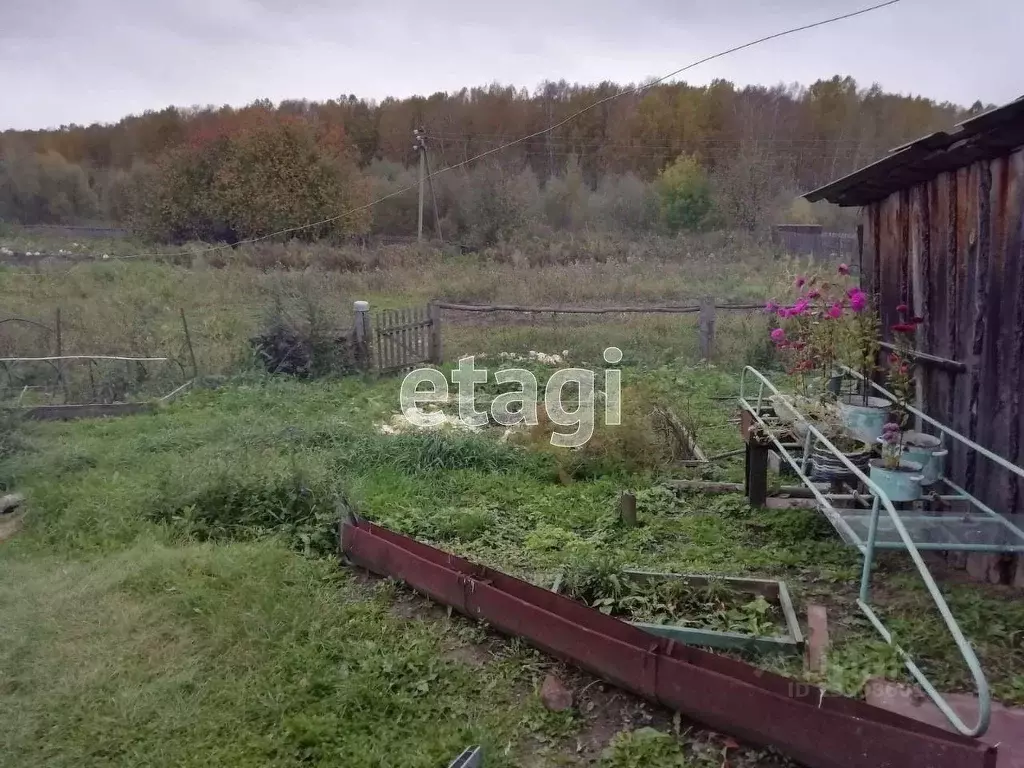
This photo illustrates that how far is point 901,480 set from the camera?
3566mm

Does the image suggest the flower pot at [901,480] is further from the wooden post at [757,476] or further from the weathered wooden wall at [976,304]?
the wooden post at [757,476]

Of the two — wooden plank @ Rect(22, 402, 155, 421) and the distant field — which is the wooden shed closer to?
the distant field

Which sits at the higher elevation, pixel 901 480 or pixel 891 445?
pixel 891 445

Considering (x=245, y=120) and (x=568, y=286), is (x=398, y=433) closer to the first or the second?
(x=568, y=286)

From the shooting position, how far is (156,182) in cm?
2861

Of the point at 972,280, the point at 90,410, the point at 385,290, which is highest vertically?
the point at 385,290

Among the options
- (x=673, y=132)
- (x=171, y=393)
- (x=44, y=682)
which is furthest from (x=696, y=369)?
(x=673, y=132)

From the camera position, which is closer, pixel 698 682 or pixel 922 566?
pixel 922 566

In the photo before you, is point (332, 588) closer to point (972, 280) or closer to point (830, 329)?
point (830, 329)

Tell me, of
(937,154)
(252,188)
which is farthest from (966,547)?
(252,188)

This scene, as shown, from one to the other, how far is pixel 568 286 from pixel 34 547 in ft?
44.9

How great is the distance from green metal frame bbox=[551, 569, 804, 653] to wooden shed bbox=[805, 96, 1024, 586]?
1117 mm

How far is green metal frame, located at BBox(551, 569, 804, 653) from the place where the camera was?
3.31m

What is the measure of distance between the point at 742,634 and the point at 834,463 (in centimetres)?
137
